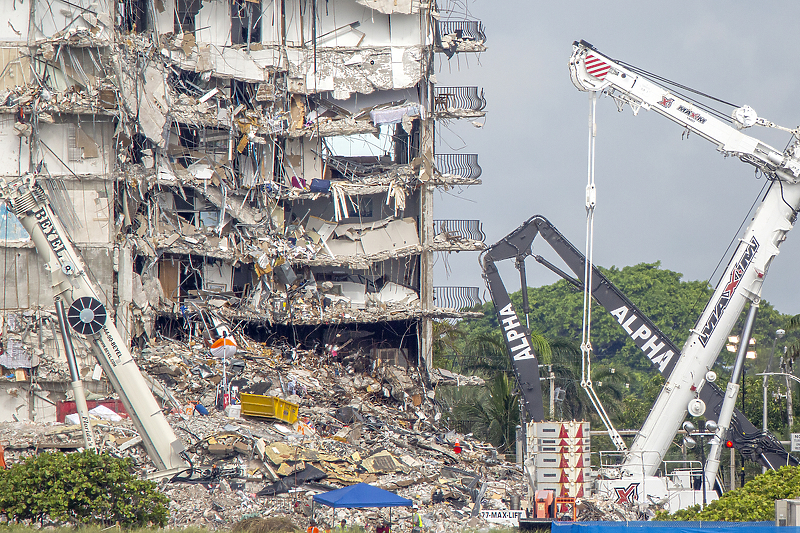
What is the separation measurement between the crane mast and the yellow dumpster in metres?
10.2

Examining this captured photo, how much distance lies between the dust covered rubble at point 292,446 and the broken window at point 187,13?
45.9 feet

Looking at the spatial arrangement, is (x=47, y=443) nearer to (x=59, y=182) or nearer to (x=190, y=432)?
(x=190, y=432)

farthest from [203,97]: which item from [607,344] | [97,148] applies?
[607,344]

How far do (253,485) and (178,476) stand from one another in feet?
6.46

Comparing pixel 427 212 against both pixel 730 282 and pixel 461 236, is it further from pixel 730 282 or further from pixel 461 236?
pixel 730 282

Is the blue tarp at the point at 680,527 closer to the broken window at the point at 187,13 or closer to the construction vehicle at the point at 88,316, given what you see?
the construction vehicle at the point at 88,316

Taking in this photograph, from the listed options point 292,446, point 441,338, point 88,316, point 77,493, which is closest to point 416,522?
point 292,446

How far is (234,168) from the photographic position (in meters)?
44.1

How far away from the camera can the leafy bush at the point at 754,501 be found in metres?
22.9

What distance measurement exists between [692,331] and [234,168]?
69.3 ft

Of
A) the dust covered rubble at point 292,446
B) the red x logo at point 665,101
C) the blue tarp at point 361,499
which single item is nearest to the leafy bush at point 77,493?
the dust covered rubble at point 292,446

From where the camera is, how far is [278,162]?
1783 inches

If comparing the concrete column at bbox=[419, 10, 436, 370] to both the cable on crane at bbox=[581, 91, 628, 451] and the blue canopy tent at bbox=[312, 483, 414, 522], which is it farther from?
the blue canopy tent at bbox=[312, 483, 414, 522]

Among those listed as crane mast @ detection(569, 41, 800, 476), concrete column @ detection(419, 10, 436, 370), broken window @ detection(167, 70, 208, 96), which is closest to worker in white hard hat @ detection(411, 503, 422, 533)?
crane mast @ detection(569, 41, 800, 476)
